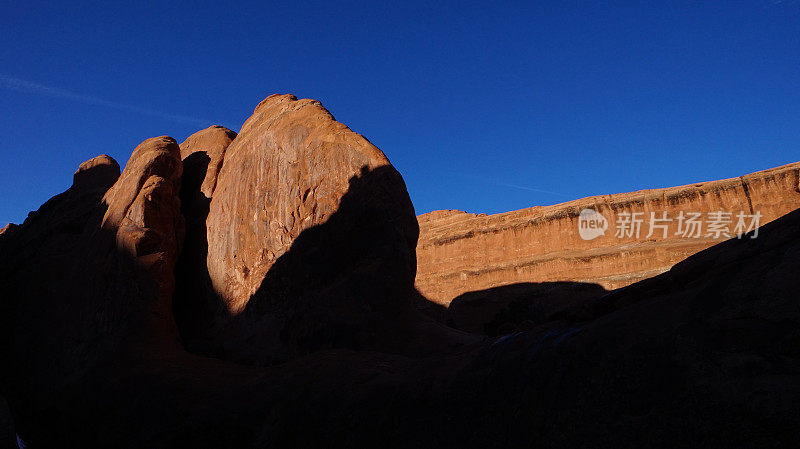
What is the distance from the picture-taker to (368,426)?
5.02 metres

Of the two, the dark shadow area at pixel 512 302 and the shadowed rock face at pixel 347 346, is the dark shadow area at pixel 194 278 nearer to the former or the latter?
the shadowed rock face at pixel 347 346

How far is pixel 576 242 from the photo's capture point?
1346 inches

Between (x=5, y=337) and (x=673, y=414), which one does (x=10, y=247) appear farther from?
(x=673, y=414)

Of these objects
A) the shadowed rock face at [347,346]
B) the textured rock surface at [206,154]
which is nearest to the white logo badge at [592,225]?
the textured rock surface at [206,154]

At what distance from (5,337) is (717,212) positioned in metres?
37.2

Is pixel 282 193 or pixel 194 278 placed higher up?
pixel 282 193

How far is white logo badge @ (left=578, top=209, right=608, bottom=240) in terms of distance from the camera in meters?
33.9

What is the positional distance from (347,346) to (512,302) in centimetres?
2279

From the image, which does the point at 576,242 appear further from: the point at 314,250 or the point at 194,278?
the point at 194,278

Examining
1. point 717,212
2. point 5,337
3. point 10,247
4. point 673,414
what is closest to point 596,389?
point 673,414

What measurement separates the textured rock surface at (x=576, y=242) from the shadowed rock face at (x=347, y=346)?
79.9 ft

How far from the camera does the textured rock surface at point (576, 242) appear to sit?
29.3 metres

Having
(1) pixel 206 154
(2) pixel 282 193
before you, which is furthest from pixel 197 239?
(1) pixel 206 154

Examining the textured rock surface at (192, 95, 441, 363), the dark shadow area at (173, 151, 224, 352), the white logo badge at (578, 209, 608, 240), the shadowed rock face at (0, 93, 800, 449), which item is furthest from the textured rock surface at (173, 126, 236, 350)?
the white logo badge at (578, 209, 608, 240)
